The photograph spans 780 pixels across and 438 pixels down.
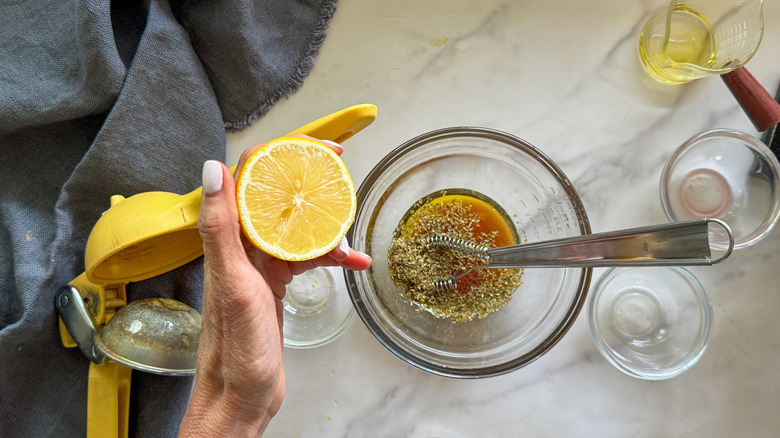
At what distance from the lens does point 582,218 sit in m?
0.96

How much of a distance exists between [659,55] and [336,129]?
0.67 meters

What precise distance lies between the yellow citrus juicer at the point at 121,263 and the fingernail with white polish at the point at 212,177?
14cm

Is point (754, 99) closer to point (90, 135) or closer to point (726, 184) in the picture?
point (726, 184)

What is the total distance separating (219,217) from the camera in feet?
2.36

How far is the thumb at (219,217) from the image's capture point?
72cm

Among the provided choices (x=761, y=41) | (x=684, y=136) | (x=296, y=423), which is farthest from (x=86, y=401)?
(x=761, y=41)

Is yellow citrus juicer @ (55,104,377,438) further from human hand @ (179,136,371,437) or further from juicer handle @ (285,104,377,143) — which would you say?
human hand @ (179,136,371,437)

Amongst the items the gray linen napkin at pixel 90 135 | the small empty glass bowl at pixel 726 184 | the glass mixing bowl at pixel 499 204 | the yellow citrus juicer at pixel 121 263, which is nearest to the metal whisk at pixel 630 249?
the glass mixing bowl at pixel 499 204

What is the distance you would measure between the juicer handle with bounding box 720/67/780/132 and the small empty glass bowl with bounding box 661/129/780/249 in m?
0.05

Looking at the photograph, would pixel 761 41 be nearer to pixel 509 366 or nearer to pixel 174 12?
pixel 509 366

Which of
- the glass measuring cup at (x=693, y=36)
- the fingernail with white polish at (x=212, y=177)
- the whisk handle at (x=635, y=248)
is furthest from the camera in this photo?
the glass measuring cup at (x=693, y=36)

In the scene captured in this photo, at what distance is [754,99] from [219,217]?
0.96 meters

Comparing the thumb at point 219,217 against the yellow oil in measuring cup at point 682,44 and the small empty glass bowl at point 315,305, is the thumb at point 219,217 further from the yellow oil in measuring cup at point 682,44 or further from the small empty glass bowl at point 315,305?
the yellow oil in measuring cup at point 682,44

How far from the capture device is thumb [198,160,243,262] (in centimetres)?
72
